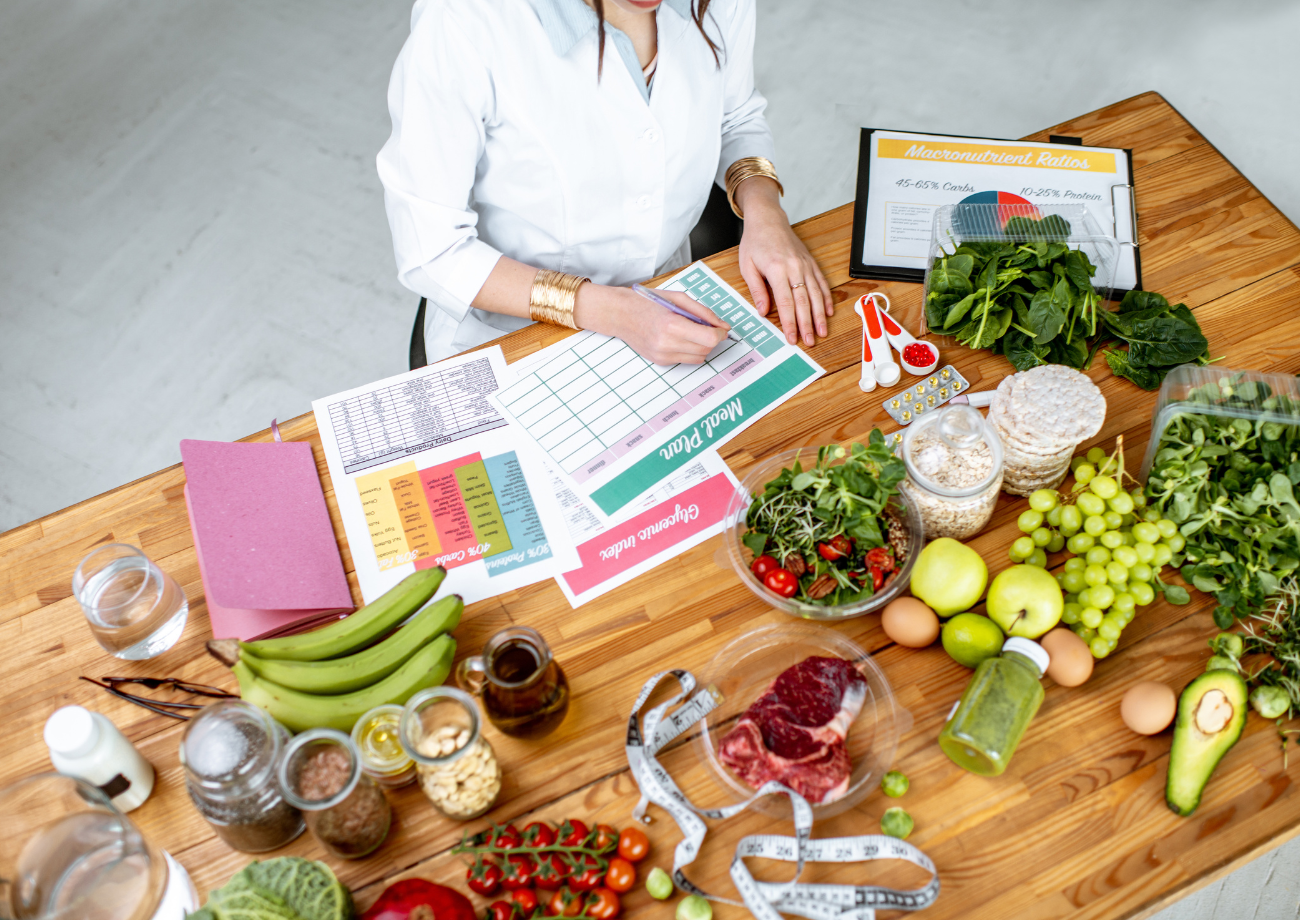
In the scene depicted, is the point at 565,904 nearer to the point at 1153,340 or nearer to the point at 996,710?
the point at 996,710

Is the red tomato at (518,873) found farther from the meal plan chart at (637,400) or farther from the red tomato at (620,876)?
the meal plan chart at (637,400)

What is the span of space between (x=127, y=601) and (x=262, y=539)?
166 millimetres

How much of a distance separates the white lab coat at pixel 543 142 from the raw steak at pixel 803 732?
2.70ft

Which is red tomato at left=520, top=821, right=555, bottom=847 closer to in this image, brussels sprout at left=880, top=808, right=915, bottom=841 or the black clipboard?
brussels sprout at left=880, top=808, right=915, bottom=841

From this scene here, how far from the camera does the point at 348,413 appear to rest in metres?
1.28

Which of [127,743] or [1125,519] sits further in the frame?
[1125,519]

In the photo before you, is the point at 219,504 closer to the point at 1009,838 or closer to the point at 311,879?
the point at 311,879

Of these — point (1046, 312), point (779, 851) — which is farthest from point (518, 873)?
point (1046, 312)

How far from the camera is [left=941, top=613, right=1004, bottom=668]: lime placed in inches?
39.0

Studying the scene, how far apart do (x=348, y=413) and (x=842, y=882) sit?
913 millimetres

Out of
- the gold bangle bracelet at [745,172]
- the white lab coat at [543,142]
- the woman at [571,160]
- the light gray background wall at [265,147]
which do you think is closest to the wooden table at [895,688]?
the woman at [571,160]

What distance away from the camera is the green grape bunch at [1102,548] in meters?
1.00

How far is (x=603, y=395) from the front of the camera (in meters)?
1.28

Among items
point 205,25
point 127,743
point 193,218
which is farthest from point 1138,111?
point 205,25
